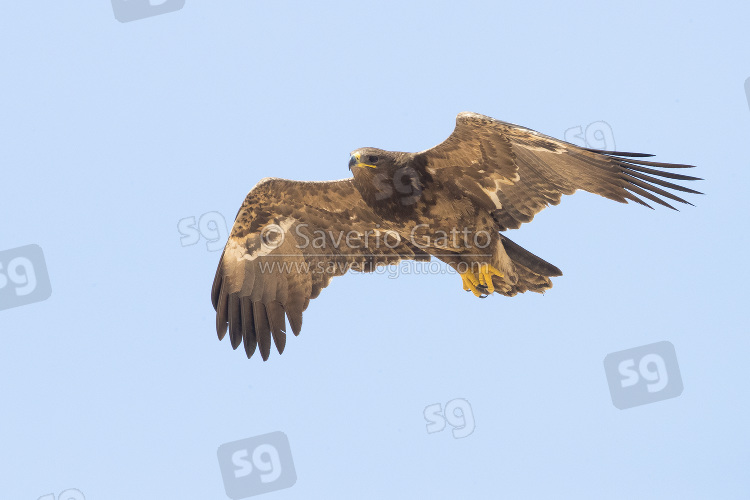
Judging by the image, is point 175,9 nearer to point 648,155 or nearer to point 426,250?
point 426,250

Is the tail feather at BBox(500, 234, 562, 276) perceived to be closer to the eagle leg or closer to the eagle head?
the eagle leg

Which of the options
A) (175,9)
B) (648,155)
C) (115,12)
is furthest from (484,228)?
(115,12)

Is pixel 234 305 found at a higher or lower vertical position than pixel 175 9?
lower

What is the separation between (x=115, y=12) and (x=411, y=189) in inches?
198

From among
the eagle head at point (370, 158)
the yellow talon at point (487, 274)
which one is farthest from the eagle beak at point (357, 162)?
the yellow talon at point (487, 274)

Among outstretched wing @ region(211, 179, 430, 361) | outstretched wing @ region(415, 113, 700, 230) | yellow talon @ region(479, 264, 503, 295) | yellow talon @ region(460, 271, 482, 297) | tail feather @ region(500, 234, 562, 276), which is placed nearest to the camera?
outstretched wing @ region(415, 113, 700, 230)

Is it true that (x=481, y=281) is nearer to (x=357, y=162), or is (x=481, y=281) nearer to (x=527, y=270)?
(x=527, y=270)

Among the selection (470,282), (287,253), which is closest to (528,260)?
(470,282)

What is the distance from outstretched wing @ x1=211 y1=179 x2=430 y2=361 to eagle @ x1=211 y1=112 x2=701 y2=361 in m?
0.01

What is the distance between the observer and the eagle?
1170 cm

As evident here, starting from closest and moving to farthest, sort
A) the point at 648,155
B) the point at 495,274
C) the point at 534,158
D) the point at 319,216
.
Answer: the point at 648,155 < the point at 534,158 < the point at 495,274 < the point at 319,216

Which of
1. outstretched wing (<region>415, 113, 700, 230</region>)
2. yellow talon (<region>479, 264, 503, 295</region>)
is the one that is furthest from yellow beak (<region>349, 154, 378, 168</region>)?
yellow talon (<region>479, 264, 503, 295</region>)

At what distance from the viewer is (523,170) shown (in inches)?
475

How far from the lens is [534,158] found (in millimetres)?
11938
